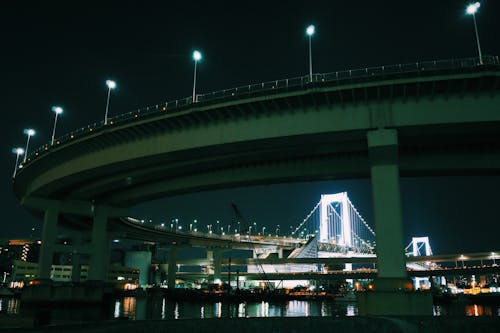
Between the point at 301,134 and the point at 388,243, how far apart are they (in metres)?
8.89

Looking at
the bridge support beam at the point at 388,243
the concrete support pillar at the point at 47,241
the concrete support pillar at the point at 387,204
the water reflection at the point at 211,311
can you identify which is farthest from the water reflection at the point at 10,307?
the concrete support pillar at the point at 387,204

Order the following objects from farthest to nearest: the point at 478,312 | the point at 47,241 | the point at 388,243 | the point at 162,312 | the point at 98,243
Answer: the point at 98,243 < the point at 478,312 < the point at 47,241 < the point at 162,312 < the point at 388,243

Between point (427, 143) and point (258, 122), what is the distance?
492 inches

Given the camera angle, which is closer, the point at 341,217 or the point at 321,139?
the point at 321,139

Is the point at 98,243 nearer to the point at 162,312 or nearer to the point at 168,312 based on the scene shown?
the point at 162,312

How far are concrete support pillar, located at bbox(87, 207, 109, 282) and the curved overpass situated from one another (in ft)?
39.8

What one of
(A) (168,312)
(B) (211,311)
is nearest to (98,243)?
(A) (168,312)

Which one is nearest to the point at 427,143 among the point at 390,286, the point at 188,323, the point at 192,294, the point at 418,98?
the point at 418,98

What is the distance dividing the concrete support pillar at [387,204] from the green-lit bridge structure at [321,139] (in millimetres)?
62

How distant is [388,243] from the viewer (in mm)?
26812

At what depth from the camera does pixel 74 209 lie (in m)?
55.6

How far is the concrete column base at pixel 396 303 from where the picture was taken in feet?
80.2

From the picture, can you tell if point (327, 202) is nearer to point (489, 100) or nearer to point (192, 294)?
point (192, 294)

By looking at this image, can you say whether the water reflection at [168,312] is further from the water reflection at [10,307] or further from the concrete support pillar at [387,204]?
the concrete support pillar at [387,204]
